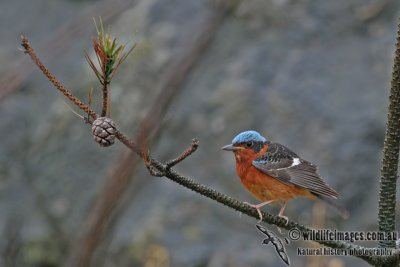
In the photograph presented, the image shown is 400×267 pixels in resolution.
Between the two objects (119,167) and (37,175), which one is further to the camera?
(37,175)

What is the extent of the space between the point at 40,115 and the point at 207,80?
1.29 metres

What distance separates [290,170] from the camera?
3.06 metres

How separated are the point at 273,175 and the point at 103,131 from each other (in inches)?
69.7

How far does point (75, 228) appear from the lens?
4387 millimetres

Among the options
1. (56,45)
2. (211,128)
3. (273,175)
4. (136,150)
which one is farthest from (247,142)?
(136,150)

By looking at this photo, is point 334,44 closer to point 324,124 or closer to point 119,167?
point 324,124

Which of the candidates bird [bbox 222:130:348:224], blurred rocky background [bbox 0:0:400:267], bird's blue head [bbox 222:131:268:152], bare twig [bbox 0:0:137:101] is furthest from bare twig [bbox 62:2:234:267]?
blurred rocky background [bbox 0:0:400:267]

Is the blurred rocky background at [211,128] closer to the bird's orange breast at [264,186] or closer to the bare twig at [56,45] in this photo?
the bird's orange breast at [264,186]

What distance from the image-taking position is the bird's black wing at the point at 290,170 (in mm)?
2836

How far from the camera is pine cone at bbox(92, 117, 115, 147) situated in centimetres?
125

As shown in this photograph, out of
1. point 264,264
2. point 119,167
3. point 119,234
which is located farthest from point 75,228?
point 119,167

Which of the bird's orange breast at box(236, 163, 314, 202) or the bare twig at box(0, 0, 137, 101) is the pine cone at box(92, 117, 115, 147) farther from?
the bird's orange breast at box(236, 163, 314, 202)

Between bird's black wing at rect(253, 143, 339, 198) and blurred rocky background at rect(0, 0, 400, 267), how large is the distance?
0.84 meters

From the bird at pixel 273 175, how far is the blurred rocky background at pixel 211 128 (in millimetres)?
903
